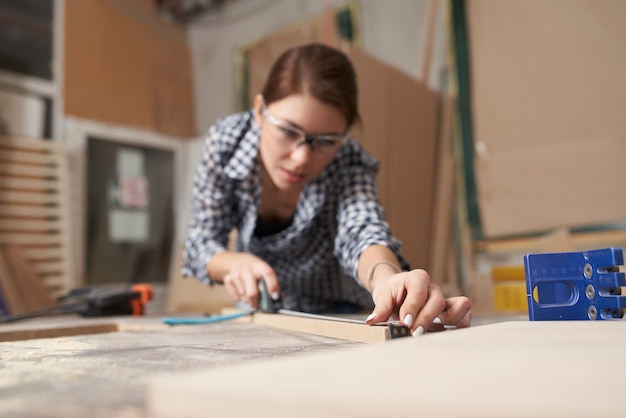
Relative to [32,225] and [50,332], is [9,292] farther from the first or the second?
[50,332]

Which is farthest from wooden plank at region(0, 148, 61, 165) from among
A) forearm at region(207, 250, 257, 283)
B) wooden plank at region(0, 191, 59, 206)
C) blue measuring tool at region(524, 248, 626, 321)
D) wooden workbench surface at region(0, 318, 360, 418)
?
blue measuring tool at region(524, 248, 626, 321)

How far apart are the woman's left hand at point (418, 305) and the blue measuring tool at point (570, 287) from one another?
0.10 m

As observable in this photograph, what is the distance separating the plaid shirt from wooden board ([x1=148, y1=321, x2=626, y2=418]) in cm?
81

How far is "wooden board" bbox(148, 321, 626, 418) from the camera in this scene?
245 millimetres

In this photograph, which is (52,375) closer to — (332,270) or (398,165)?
(332,270)

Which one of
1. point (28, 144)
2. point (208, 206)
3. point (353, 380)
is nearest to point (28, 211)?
point (28, 144)

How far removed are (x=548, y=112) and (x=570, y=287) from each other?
1.72 meters

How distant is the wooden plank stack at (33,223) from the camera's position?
8.54ft

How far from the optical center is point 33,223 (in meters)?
2.74

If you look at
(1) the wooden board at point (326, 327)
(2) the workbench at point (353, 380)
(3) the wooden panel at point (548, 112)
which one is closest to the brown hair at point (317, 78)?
(1) the wooden board at point (326, 327)

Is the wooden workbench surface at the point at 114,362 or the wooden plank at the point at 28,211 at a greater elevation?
the wooden plank at the point at 28,211

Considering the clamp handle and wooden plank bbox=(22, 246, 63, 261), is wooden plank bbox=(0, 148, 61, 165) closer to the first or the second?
wooden plank bbox=(22, 246, 63, 261)

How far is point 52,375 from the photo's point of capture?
0.45 meters

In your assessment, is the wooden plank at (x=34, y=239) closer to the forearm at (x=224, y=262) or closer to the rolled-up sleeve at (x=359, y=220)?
the forearm at (x=224, y=262)
